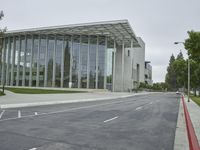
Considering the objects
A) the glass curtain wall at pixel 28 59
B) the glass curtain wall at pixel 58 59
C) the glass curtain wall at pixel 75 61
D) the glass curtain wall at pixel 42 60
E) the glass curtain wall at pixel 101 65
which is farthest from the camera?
the glass curtain wall at pixel 28 59

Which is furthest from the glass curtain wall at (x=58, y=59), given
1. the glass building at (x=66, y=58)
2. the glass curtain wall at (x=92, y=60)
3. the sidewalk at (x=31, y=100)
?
the sidewalk at (x=31, y=100)

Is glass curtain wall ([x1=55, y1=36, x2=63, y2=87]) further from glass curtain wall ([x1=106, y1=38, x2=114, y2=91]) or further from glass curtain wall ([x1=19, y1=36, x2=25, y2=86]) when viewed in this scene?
glass curtain wall ([x1=106, y1=38, x2=114, y2=91])

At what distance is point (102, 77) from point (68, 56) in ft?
38.9

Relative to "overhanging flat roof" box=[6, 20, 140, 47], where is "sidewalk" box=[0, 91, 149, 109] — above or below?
below

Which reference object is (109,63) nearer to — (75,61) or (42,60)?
(75,61)

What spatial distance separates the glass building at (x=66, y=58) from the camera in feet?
230

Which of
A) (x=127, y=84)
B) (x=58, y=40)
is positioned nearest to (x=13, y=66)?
(x=58, y=40)

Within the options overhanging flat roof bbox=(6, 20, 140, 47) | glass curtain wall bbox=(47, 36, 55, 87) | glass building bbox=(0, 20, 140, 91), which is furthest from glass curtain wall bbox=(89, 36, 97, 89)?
glass curtain wall bbox=(47, 36, 55, 87)

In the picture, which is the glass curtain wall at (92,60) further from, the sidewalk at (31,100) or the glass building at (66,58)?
the sidewalk at (31,100)

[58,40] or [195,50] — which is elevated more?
[58,40]

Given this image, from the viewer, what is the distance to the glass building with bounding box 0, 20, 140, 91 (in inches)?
2758

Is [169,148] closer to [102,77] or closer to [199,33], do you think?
[199,33]

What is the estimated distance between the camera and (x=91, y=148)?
680cm

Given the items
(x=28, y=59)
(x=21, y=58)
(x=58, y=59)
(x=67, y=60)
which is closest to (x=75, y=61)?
(x=67, y=60)
